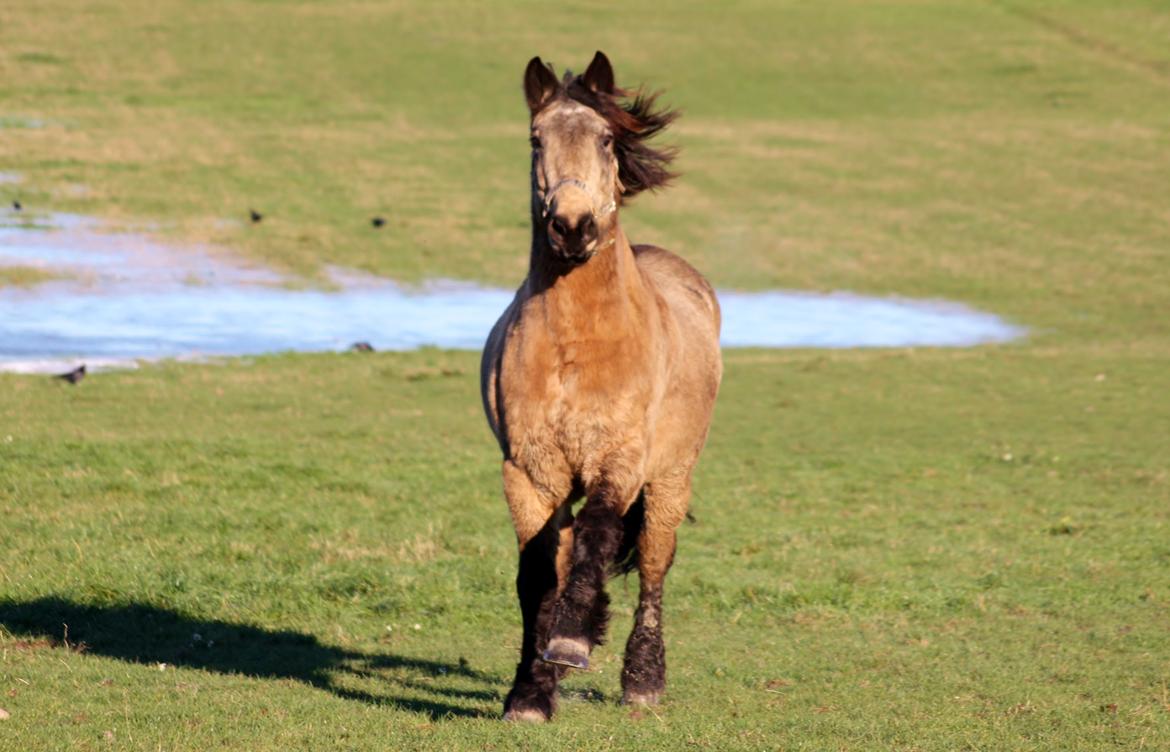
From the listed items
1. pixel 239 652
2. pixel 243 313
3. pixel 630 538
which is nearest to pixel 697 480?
pixel 630 538

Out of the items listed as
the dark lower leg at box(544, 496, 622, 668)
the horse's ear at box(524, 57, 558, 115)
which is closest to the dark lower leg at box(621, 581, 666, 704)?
A: the dark lower leg at box(544, 496, 622, 668)

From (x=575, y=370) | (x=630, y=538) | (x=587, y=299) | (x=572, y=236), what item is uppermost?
(x=572, y=236)

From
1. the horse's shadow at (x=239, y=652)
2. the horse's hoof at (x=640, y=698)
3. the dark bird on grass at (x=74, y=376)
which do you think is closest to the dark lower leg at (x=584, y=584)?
the horse's hoof at (x=640, y=698)

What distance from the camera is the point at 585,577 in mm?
6949

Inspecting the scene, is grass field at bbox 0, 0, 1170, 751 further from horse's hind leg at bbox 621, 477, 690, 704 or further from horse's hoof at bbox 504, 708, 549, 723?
horse's hind leg at bbox 621, 477, 690, 704

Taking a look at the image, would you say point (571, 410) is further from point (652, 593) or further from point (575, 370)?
point (652, 593)

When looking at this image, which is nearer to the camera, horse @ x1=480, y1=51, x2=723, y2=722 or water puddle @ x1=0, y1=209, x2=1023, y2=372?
horse @ x1=480, y1=51, x2=723, y2=722

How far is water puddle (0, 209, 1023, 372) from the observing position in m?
21.4

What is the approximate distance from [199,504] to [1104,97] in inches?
1521

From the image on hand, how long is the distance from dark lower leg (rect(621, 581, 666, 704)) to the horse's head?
2119mm

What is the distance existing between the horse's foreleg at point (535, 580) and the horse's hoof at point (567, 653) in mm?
810

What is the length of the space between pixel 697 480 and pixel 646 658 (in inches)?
261

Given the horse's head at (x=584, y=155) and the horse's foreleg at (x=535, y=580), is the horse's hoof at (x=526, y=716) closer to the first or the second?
the horse's foreleg at (x=535, y=580)

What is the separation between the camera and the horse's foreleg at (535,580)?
7.38 metres
